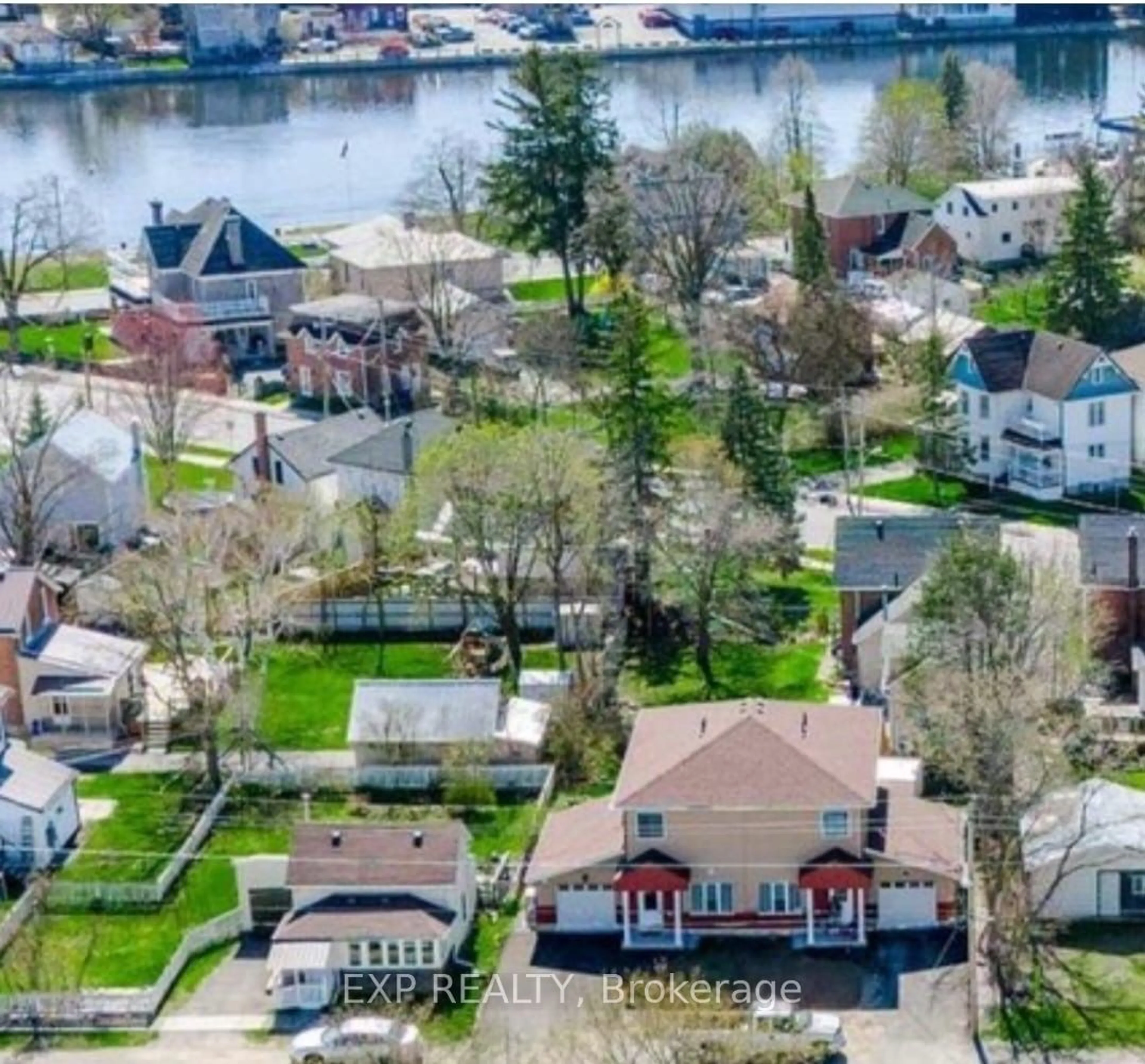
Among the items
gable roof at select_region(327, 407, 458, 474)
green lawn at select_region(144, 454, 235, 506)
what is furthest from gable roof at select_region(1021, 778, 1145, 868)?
green lawn at select_region(144, 454, 235, 506)

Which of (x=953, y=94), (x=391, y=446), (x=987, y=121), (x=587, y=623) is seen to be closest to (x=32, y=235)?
(x=953, y=94)

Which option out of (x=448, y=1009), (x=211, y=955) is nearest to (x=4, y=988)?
(x=211, y=955)

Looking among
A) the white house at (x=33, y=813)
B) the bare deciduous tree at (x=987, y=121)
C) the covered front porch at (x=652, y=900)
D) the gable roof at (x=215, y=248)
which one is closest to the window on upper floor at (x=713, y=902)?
the covered front porch at (x=652, y=900)

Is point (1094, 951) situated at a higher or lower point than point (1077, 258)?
lower

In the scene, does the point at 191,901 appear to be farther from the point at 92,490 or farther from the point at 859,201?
the point at 859,201

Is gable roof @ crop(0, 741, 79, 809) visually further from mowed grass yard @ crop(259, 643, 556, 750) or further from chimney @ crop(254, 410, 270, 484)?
chimney @ crop(254, 410, 270, 484)

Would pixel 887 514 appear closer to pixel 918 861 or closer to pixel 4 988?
pixel 918 861

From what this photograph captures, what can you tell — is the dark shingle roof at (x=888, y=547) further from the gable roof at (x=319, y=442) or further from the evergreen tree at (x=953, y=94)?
the evergreen tree at (x=953, y=94)
